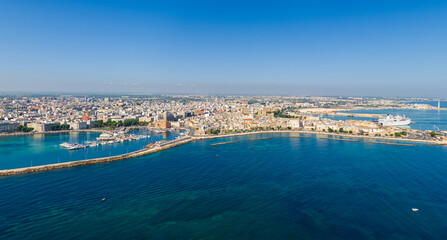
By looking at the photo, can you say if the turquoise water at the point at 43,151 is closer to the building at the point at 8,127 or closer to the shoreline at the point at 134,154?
the shoreline at the point at 134,154

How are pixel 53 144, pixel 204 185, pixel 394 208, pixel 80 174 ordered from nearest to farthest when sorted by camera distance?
pixel 394 208 < pixel 204 185 < pixel 80 174 < pixel 53 144

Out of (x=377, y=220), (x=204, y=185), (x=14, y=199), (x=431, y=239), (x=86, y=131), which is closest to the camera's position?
(x=431, y=239)

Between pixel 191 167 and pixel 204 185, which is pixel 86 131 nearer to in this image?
pixel 191 167

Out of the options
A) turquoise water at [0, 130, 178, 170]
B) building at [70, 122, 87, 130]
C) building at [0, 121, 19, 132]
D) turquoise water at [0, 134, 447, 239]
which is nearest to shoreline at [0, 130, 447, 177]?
turquoise water at [0, 134, 447, 239]

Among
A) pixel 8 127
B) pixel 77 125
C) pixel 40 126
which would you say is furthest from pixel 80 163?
pixel 8 127

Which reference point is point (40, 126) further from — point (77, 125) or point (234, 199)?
point (234, 199)

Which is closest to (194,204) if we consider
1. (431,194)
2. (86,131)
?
(431,194)

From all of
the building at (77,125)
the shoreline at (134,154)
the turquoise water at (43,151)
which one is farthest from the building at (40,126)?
the shoreline at (134,154)
